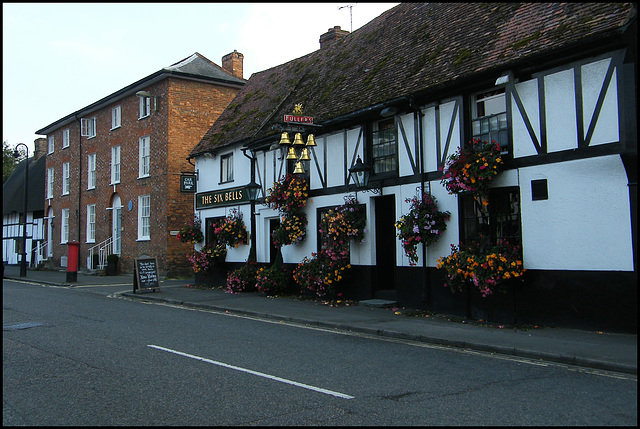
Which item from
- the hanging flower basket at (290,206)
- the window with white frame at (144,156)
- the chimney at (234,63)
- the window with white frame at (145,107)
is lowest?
the hanging flower basket at (290,206)

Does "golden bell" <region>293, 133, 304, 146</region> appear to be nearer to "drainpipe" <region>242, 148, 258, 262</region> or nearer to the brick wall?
"drainpipe" <region>242, 148, 258, 262</region>

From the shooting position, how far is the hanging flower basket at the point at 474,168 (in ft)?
36.5

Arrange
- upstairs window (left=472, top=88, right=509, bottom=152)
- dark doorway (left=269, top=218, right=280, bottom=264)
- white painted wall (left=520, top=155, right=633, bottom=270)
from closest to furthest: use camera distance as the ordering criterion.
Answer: white painted wall (left=520, top=155, right=633, bottom=270), upstairs window (left=472, top=88, right=509, bottom=152), dark doorway (left=269, top=218, right=280, bottom=264)

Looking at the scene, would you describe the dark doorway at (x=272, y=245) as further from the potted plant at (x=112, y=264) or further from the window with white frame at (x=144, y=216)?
the potted plant at (x=112, y=264)

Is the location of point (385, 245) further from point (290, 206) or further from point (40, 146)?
point (40, 146)

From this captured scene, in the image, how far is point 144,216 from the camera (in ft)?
88.2

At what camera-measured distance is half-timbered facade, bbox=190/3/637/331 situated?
9.78m

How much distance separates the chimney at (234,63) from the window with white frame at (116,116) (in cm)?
609

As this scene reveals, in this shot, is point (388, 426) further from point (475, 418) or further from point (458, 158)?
point (458, 158)

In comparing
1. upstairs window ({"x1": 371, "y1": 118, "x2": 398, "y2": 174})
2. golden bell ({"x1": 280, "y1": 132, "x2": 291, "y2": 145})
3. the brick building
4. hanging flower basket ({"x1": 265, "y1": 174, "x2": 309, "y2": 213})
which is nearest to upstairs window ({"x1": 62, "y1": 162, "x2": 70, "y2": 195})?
the brick building

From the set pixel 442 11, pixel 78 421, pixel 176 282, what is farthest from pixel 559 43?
pixel 176 282

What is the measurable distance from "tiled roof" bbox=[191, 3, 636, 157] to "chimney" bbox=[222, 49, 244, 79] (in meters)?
5.49

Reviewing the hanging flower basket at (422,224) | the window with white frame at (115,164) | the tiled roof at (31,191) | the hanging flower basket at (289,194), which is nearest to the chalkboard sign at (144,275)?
the hanging flower basket at (289,194)

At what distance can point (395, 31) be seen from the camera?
17.8 meters
